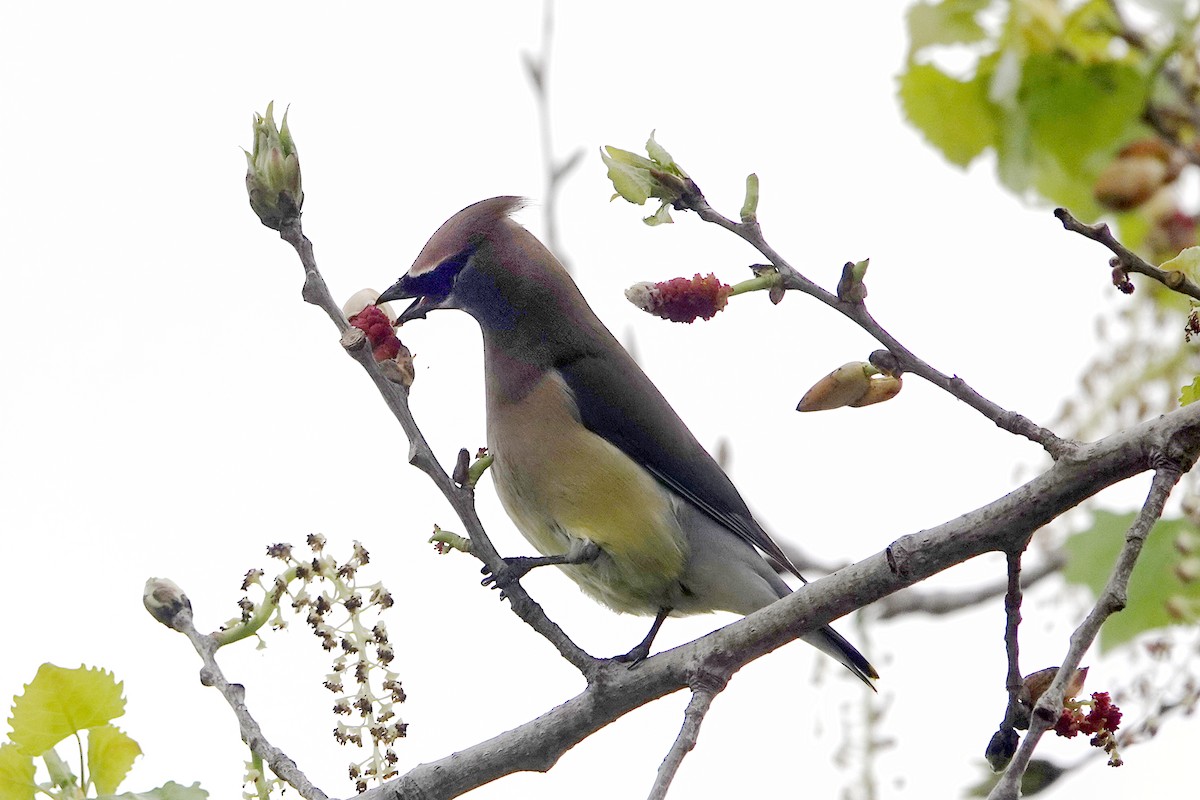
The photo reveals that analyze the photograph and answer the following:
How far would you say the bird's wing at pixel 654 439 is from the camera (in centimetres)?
441

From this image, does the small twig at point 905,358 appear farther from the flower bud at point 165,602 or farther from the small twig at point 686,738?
the flower bud at point 165,602

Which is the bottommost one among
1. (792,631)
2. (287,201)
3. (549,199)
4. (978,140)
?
(792,631)

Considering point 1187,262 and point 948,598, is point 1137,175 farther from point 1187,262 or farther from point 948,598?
point 948,598

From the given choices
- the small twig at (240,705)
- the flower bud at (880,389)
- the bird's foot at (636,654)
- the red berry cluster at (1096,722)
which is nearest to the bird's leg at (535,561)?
the bird's foot at (636,654)

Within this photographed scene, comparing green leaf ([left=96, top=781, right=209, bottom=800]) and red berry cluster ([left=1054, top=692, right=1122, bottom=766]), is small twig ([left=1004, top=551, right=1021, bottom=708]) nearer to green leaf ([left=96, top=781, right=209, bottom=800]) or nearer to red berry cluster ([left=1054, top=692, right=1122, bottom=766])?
red berry cluster ([left=1054, top=692, right=1122, bottom=766])

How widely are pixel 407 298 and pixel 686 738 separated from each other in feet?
6.05

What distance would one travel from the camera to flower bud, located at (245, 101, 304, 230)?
2.70 metres

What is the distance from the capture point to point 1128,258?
8.08ft

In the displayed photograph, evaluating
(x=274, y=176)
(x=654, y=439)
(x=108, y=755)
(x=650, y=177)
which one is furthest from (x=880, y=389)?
(x=654, y=439)

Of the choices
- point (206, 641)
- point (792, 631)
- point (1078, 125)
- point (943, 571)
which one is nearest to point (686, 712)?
point (792, 631)

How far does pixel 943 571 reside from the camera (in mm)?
2742

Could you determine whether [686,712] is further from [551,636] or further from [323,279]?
[323,279]

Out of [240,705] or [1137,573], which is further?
[1137,573]

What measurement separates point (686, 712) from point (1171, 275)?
1.18 meters
